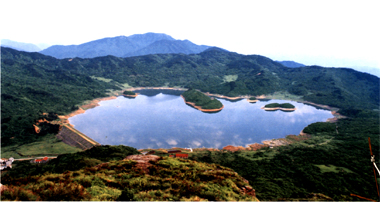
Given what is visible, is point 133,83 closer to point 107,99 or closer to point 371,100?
point 107,99

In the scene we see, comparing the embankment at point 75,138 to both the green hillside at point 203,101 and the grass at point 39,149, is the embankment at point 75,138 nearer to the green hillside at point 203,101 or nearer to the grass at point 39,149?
the grass at point 39,149

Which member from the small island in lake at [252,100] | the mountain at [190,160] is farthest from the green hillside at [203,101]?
the mountain at [190,160]

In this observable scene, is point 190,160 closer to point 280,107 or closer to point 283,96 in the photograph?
point 280,107

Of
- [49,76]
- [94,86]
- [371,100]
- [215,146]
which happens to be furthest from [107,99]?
[371,100]

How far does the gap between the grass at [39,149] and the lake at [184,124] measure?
10831 millimetres

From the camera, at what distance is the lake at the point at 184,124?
7162cm

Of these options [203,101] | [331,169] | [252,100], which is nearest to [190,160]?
[331,169]

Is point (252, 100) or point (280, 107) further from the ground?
point (252, 100)

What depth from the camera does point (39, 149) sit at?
57.1 m

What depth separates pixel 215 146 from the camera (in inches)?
2667

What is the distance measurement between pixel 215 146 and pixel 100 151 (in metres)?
39.3

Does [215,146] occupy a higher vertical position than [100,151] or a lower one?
lower

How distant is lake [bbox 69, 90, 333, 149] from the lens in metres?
71.6

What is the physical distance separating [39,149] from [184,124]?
55.0 m
